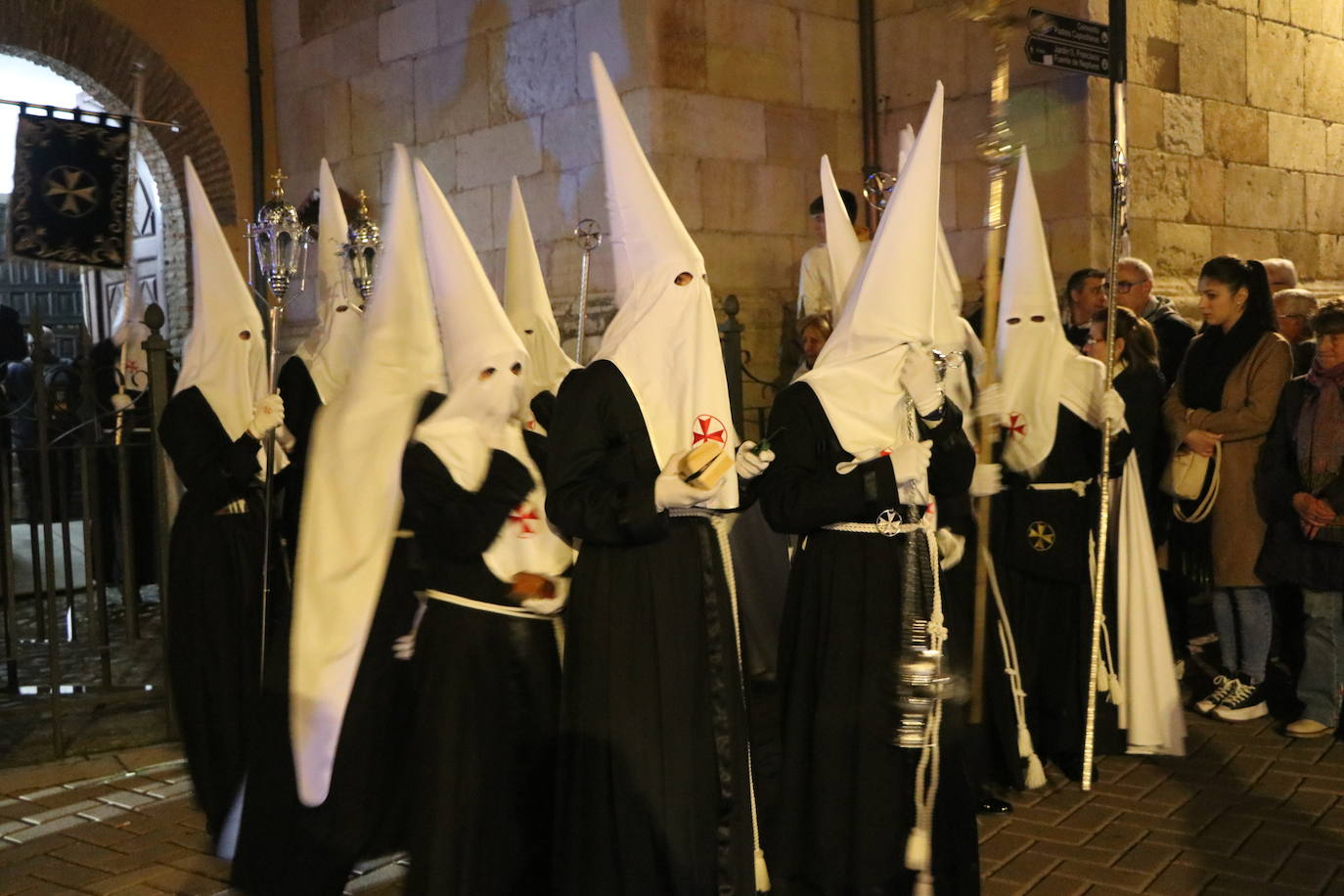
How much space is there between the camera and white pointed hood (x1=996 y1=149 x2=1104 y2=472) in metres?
5.84

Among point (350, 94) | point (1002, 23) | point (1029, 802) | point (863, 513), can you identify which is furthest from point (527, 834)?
point (350, 94)

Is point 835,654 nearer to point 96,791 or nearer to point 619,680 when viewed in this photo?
point 619,680

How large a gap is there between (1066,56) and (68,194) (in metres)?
5.64

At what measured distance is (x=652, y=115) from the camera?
30.8 feet

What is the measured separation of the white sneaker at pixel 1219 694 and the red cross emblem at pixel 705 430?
388 centimetres

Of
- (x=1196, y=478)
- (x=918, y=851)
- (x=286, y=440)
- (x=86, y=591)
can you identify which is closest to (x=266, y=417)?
(x=286, y=440)

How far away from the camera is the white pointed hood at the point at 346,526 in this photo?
4.40 metres

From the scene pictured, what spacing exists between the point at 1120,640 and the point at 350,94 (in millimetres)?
8865

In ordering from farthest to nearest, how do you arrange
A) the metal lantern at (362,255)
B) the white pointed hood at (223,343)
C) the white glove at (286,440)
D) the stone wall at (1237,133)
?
the stone wall at (1237,133), the metal lantern at (362,255), the white glove at (286,440), the white pointed hood at (223,343)

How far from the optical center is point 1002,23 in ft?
13.9

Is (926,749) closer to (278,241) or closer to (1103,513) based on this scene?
(1103,513)

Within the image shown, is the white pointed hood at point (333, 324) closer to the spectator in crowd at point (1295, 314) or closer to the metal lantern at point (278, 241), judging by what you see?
the metal lantern at point (278, 241)

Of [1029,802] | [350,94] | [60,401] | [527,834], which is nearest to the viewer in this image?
[527,834]

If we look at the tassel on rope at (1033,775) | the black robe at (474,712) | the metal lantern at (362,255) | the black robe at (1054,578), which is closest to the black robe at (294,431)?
the metal lantern at (362,255)
